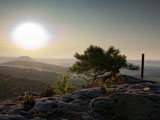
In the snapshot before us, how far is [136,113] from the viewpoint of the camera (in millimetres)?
7645

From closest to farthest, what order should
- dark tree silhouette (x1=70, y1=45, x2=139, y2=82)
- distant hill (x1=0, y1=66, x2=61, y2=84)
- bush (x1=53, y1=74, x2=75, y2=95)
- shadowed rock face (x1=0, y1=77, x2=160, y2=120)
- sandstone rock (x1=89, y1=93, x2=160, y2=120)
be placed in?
sandstone rock (x1=89, y1=93, x2=160, y2=120), shadowed rock face (x1=0, y1=77, x2=160, y2=120), bush (x1=53, y1=74, x2=75, y2=95), dark tree silhouette (x1=70, y1=45, x2=139, y2=82), distant hill (x1=0, y1=66, x2=61, y2=84)

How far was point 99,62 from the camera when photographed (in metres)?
27.5

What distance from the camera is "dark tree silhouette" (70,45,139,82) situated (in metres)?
27.6

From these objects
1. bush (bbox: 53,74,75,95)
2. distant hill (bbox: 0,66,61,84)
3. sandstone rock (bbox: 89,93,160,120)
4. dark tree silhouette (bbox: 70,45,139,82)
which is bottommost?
distant hill (bbox: 0,66,61,84)

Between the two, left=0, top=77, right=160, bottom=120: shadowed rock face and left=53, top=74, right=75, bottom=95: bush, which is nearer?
left=0, top=77, right=160, bottom=120: shadowed rock face

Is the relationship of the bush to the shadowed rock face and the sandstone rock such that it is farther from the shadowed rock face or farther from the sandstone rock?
the sandstone rock

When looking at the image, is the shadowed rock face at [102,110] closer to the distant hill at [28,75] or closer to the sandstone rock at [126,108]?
the sandstone rock at [126,108]

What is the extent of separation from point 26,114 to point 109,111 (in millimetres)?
4841

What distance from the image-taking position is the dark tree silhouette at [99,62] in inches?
1088

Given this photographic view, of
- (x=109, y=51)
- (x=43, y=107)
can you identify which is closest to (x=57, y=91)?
(x=43, y=107)

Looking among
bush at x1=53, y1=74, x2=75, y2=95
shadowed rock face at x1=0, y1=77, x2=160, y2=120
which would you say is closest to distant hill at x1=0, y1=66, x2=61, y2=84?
bush at x1=53, y1=74, x2=75, y2=95

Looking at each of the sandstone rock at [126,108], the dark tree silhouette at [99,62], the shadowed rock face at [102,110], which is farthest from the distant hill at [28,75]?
the sandstone rock at [126,108]

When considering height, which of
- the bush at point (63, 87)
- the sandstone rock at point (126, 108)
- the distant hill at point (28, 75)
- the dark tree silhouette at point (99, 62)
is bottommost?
the distant hill at point (28, 75)

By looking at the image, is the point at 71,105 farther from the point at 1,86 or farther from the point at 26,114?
the point at 1,86
